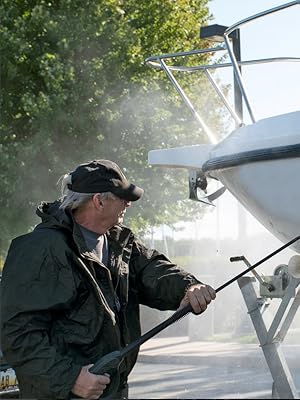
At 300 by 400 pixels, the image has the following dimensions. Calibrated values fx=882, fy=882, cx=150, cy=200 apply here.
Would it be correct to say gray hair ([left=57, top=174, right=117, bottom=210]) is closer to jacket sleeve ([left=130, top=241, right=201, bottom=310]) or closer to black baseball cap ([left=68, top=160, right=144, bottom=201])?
black baseball cap ([left=68, top=160, right=144, bottom=201])

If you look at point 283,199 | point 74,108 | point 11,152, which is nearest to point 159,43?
point 74,108

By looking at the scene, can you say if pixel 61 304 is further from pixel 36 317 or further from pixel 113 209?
pixel 113 209

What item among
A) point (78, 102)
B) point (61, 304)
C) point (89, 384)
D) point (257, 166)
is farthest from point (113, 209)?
point (78, 102)

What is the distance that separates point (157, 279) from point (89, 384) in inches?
26.3

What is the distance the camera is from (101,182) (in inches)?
123

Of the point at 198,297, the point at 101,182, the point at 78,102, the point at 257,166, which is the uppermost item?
the point at 101,182

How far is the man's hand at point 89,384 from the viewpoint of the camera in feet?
9.16

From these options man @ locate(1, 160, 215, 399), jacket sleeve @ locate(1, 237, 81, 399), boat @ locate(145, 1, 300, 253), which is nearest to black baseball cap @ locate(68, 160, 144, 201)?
man @ locate(1, 160, 215, 399)

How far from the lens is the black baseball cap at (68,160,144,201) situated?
10.3 ft

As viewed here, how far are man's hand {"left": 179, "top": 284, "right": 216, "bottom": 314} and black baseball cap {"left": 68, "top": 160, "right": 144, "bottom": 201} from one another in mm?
397

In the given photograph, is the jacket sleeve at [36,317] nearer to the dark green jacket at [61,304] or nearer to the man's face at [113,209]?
the dark green jacket at [61,304]

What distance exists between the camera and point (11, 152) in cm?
1295

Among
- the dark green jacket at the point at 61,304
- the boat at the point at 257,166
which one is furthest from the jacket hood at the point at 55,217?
the boat at the point at 257,166

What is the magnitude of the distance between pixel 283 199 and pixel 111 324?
1476mm
